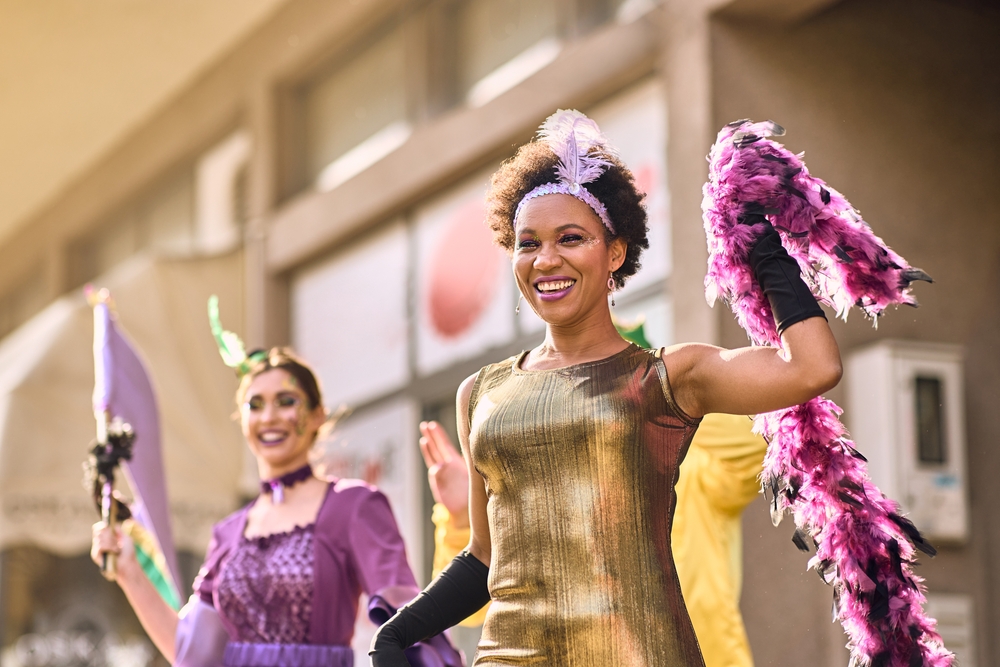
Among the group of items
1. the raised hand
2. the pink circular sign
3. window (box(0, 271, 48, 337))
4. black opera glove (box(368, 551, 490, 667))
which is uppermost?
window (box(0, 271, 48, 337))

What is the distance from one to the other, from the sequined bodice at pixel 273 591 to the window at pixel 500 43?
15.0ft

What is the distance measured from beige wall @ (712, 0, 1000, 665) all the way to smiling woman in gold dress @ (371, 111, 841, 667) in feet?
13.8

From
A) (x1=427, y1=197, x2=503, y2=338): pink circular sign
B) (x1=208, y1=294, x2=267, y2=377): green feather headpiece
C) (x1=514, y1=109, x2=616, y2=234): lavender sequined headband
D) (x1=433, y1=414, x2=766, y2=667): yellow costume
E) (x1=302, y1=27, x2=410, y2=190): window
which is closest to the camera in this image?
(x1=514, y1=109, x2=616, y2=234): lavender sequined headband

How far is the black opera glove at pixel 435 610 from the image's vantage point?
2562mm

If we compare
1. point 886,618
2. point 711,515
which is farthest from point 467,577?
point 711,515

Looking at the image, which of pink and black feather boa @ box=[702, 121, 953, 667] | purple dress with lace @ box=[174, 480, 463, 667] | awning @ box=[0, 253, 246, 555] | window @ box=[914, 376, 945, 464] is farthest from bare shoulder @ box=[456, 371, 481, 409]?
awning @ box=[0, 253, 246, 555]

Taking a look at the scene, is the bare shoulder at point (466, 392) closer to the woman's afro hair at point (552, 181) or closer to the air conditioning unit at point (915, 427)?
the woman's afro hair at point (552, 181)

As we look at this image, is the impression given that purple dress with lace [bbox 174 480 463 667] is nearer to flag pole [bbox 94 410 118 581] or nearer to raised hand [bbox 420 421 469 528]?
flag pole [bbox 94 410 118 581]

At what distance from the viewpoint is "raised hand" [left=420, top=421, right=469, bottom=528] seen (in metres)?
3.73

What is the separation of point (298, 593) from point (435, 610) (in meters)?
1.74

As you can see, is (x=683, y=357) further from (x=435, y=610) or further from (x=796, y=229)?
(x=435, y=610)

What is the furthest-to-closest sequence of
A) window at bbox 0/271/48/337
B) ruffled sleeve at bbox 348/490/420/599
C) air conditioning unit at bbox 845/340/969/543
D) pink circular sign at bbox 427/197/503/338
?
window at bbox 0/271/48/337, pink circular sign at bbox 427/197/503/338, air conditioning unit at bbox 845/340/969/543, ruffled sleeve at bbox 348/490/420/599

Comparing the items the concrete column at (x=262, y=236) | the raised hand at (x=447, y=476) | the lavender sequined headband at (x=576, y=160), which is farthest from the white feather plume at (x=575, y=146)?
the concrete column at (x=262, y=236)

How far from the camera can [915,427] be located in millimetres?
6891
